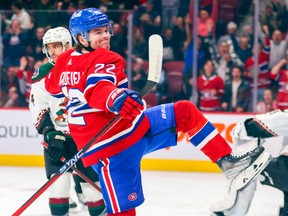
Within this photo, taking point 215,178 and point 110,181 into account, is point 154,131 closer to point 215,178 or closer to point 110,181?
point 110,181

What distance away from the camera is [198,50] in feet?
24.9

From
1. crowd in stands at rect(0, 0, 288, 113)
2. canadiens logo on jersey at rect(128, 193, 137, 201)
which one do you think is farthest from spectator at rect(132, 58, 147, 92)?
canadiens logo on jersey at rect(128, 193, 137, 201)

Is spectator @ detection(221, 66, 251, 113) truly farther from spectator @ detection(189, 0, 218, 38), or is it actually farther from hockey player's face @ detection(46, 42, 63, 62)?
hockey player's face @ detection(46, 42, 63, 62)

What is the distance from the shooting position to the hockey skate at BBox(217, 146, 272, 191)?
3.73 metres

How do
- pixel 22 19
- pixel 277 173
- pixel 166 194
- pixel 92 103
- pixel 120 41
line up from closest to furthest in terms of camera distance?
pixel 92 103, pixel 277 173, pixel 166 194, pixel 120 41, pixel 22 19

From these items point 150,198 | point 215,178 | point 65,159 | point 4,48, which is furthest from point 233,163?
point 4,48

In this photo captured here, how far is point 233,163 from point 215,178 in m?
3.06

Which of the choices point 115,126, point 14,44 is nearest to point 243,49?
point 14,44

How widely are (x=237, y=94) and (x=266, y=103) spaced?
279mm

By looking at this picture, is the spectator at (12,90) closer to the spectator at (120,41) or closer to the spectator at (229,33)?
the spectator at (120,41)

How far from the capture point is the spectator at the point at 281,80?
23.6 ft

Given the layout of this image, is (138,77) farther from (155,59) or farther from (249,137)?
(155,59)

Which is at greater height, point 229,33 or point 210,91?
point 229,33

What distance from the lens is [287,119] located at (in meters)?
4.00
